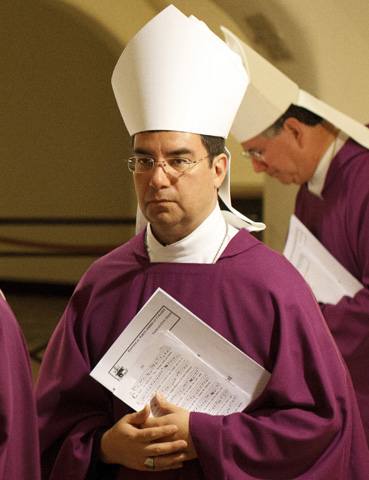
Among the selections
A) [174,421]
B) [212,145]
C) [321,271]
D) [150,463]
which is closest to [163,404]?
[174,421]

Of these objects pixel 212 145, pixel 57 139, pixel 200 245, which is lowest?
pixel 57 139

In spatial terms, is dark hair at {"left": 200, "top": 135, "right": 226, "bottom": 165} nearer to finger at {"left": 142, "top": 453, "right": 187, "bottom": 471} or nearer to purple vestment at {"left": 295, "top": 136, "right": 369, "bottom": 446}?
finger at {"left": 142, "top": 453, "right": 187, "bottom": 471}

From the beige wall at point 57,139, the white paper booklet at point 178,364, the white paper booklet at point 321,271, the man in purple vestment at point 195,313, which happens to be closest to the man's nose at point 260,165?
the white paper booklet at point 321,271

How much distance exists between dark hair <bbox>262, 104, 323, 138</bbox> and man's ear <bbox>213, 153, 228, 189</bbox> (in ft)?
5.43

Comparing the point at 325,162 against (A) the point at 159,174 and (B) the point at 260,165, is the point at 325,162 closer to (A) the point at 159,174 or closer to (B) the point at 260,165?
(B) the point at 260,165

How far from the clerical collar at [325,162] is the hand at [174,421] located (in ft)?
6.66

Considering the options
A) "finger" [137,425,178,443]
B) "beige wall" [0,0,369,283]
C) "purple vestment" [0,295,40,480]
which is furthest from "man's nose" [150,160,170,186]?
"beige wall" [0,0,369,283]

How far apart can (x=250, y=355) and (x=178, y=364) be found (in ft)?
0.65

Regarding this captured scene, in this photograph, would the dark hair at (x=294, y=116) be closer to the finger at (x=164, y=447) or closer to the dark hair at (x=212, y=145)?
the dark hair at (x=212, y=145)

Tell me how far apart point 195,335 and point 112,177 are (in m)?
6.68

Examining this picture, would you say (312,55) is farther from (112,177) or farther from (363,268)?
(112,177)

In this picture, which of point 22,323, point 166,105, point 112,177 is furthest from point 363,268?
point 112,177

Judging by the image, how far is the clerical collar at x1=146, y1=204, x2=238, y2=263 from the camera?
1.83 metres

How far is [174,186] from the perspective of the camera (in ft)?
5.70
